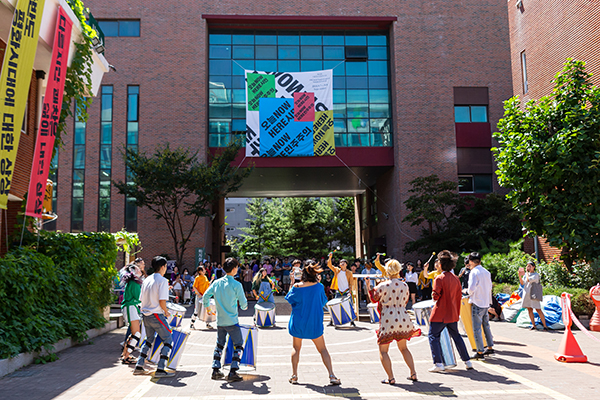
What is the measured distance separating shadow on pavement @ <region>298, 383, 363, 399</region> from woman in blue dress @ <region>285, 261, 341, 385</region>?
0.11 m

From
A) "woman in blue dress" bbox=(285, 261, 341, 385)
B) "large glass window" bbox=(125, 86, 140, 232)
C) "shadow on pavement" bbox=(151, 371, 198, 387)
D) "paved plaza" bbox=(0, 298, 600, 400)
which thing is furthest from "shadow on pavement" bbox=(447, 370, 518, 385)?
"large glass window" bbox=(125, 86, 140, 232)

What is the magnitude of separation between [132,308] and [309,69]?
25.6 metres

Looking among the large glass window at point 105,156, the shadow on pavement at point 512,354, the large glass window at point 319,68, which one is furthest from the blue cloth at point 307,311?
the large glass window at point 105,156

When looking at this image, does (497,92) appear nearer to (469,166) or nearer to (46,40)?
(469,166)

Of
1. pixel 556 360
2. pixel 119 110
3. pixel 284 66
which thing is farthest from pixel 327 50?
pixel 556 360

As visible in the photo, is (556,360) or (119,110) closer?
(556,360)

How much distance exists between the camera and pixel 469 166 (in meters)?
31.3

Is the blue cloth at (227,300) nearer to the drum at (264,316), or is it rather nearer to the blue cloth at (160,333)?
the blue cloth at (160,333)

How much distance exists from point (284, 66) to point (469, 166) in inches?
526

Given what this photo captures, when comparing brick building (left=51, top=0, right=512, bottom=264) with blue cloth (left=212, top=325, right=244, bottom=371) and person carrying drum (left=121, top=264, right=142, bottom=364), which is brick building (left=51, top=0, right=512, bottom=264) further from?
blue cloth (left=212, top=325, right=244, bottom=371)

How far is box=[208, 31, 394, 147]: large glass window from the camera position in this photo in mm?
31812

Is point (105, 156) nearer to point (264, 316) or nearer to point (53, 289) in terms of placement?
point (264, 316)

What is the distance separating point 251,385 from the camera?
7395 mm

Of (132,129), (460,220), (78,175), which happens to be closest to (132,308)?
(460,220)
